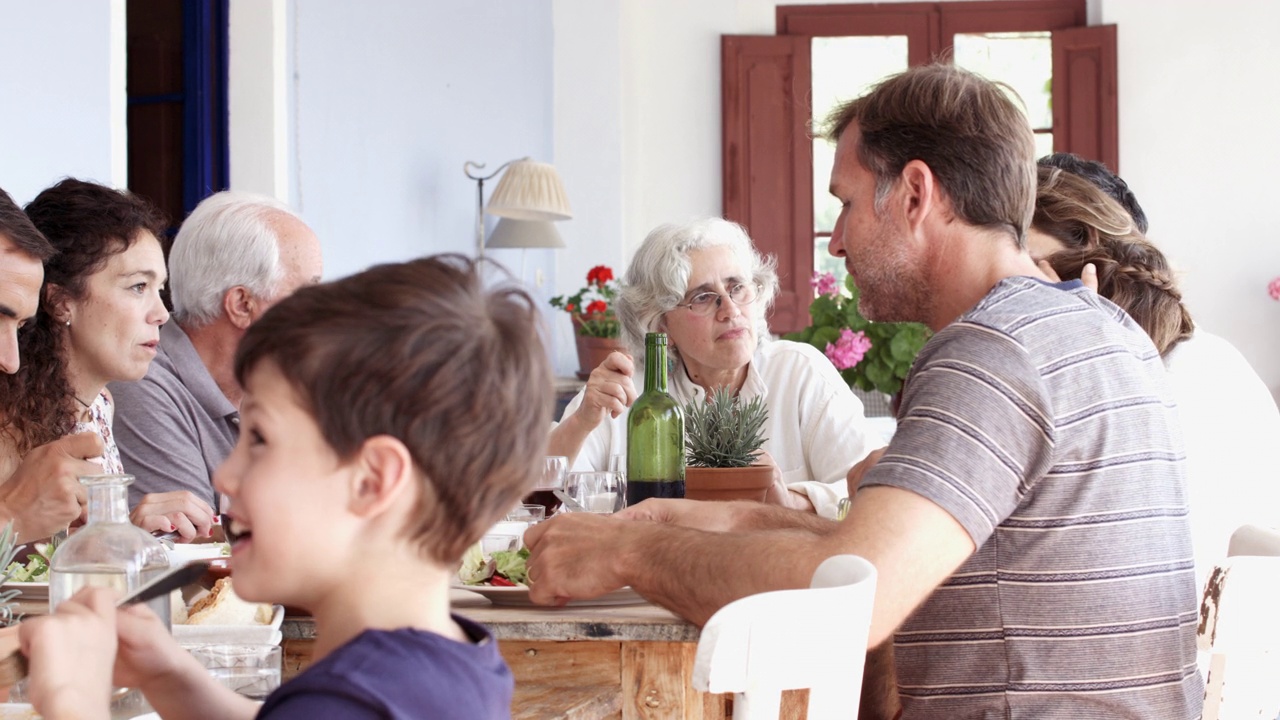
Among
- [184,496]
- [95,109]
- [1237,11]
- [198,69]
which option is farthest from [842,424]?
[1237,11]

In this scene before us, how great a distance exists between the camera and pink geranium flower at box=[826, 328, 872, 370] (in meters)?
3.90

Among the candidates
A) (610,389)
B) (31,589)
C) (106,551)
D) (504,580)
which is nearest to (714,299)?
(610,389)

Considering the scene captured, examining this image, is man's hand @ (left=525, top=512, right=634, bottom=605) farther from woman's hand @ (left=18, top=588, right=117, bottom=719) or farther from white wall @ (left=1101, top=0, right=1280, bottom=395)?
white wall @ (left=1101, top=0, right=1280, bottom=395)

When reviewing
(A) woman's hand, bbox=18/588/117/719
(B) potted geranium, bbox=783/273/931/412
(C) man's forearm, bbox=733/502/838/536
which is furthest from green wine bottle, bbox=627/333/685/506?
(B) potted geranium, bbox=783/273/931/412

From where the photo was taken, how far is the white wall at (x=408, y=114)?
4418 mm

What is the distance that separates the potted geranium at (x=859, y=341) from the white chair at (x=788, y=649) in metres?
2.86

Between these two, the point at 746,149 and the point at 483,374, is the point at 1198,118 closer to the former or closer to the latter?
the point at 746,149

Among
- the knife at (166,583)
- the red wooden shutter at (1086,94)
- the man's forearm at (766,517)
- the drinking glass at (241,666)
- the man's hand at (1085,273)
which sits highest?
the red wooden shutter at (1086,94)

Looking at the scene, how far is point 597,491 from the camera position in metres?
2.03

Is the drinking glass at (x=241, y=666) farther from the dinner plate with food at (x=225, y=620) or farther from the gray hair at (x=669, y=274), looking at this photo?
the gray hair at (x=669, y=274)

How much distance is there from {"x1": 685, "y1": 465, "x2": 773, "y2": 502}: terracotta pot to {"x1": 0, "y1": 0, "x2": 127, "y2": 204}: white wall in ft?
5.29

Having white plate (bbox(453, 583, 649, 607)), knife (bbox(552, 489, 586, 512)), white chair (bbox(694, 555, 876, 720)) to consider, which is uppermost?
white chair (bbox(694, 555, 876, 720))

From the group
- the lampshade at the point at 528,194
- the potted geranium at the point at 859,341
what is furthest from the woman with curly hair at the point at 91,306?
the lampshade at the point at 528,194

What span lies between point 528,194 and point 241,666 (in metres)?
4.82
